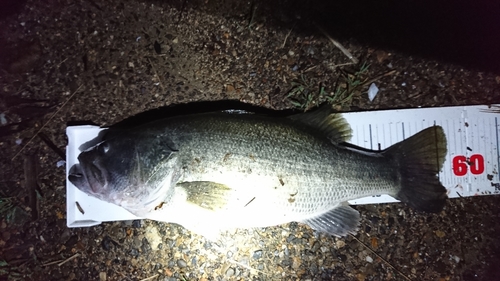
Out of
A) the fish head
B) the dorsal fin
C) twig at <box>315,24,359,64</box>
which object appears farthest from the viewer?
twig at <box>315,24,359,64</box>

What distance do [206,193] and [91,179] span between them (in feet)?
2.07

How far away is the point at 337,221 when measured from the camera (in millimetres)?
2092

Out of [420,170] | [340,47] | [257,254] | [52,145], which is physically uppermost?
[340,47]

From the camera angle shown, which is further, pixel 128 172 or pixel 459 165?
pixel 459 165

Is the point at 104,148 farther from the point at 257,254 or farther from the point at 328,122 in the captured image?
the point at 328,122

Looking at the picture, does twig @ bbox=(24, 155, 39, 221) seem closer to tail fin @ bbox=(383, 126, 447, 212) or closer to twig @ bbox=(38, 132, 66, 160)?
twig @ bbox=(38, 132, 66, 160)

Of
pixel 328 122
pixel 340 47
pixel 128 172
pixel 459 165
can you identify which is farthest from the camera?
pixel 340 47

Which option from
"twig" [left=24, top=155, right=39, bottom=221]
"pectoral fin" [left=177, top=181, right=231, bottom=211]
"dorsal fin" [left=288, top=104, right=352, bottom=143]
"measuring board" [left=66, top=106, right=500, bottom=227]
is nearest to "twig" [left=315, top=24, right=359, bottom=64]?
"measuring board" [left=66, top=106, right=500, bottom=227]

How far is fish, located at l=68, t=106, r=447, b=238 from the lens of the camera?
1814mm

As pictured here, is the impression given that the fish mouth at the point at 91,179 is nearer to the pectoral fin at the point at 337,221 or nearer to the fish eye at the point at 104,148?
the fish eye at the point at 104,148

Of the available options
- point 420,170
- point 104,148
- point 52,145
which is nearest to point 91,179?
point 104,148

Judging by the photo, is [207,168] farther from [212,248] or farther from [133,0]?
[133,0]

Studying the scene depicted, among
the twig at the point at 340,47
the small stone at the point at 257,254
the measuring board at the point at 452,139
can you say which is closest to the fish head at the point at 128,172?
the small stone at the point at 257,254

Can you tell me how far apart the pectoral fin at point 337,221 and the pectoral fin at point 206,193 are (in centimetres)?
60
